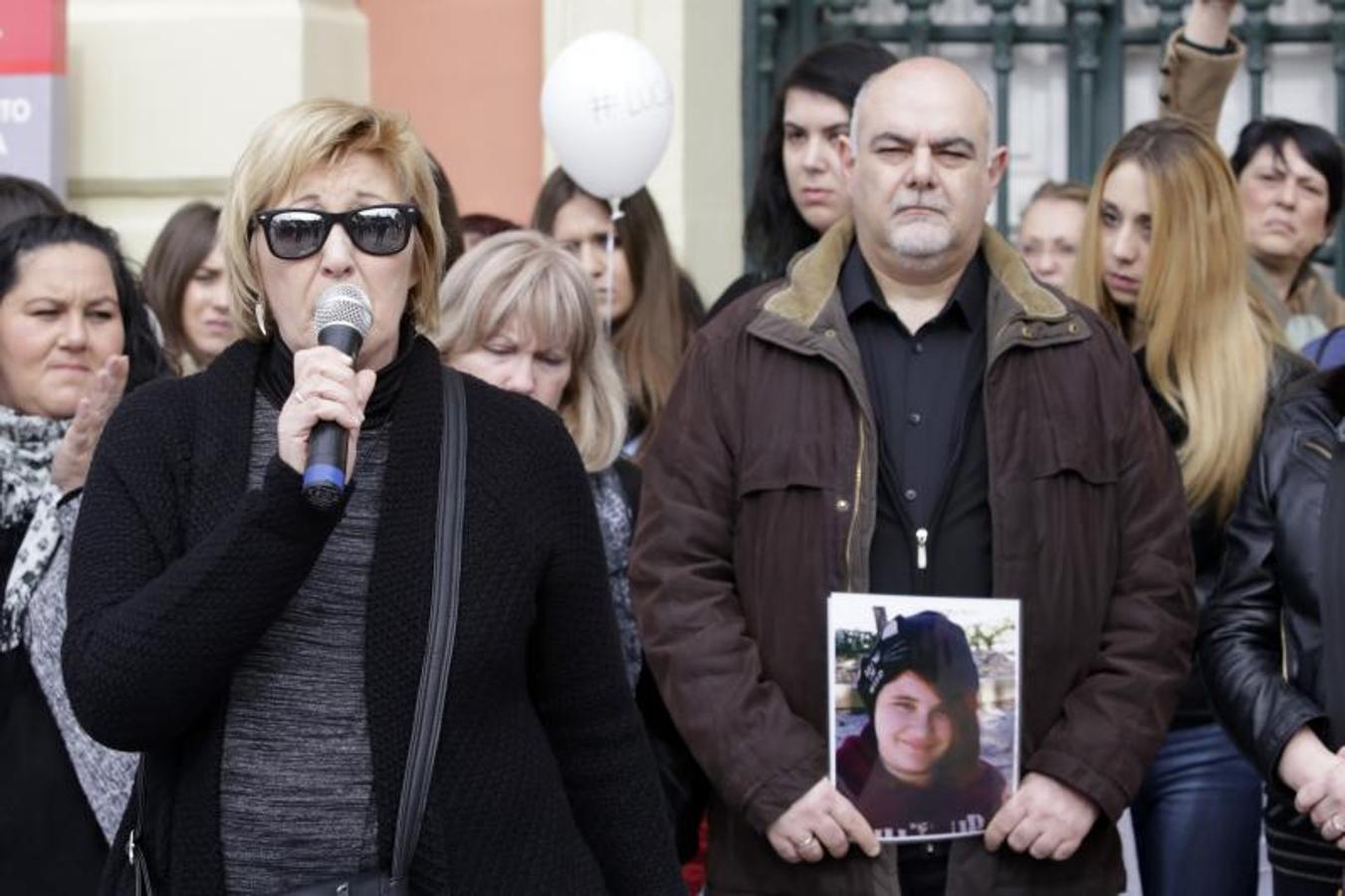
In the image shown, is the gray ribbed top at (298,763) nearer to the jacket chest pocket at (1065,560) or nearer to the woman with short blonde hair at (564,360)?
the jacket chest pocket at (1065,560)

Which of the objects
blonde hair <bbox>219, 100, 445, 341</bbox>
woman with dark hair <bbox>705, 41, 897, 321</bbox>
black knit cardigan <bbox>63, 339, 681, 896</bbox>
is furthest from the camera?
woman with dark hair <bbox>705, 41, 897, 321</bbox>

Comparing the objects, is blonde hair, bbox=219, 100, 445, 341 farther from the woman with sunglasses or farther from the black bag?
the black bag

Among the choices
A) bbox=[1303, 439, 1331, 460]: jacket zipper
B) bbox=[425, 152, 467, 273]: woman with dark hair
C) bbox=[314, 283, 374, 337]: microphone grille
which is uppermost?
bbox=[425, 152, 467, 273]: woman with dark hair

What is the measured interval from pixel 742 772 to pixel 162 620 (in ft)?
4.75

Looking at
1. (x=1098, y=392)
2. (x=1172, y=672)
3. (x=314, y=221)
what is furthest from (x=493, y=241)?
(x=314, y=221)

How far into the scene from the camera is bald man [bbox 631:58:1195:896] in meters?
4.06

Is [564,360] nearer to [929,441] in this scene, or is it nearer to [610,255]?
[929,441]

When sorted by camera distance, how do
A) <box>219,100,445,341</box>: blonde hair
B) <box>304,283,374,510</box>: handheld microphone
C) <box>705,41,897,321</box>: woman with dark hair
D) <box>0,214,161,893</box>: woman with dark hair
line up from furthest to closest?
<box>705,41,897,321</box>: woman with dark hair
<box>0,214,161,893</box>: woman with dark hair
<box>219,100,445,341</box>: blonde hair
<box>304,283,374,510</box>: handheld microphone

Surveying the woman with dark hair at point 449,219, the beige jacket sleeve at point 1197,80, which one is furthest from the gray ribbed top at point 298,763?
the beige jacket sleeve at point 1197,80

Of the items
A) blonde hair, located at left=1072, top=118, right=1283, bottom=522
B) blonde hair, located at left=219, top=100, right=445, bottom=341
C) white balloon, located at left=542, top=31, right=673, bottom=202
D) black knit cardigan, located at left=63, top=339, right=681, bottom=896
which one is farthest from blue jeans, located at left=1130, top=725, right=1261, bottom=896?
blonde hair, located at left=219, top=100, right=445, bottom=341

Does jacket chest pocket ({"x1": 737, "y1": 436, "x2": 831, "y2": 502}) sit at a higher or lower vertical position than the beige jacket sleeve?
lower

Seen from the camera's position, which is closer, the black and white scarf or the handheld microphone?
the handheld microphone

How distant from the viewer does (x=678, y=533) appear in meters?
4.20

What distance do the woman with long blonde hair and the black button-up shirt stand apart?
692 millimetres
